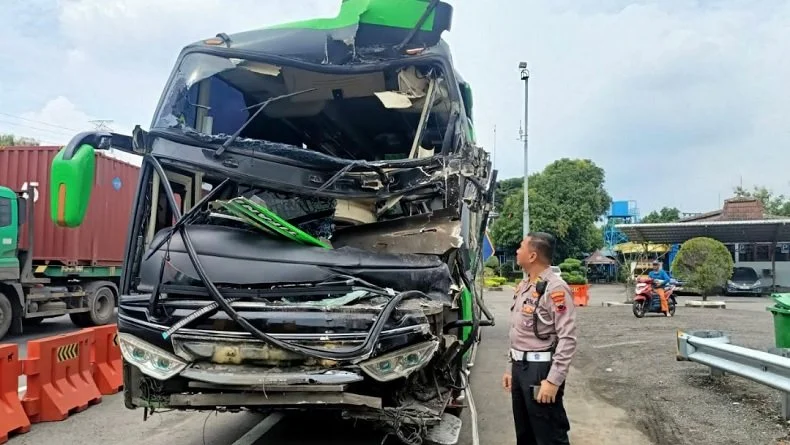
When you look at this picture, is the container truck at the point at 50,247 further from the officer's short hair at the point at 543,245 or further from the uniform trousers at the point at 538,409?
the uniform trousers at the point at 538,409

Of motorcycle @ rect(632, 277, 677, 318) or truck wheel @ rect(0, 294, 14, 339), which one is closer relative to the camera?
truck wheel @ rect(0, 294, 14, 339)

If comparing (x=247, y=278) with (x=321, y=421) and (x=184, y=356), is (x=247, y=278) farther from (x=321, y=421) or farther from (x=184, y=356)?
(x=321, y=421)

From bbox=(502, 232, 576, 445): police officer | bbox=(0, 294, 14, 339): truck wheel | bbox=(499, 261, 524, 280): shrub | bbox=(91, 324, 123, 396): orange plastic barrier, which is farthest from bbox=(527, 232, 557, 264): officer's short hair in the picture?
bbox=(499, 261, 524, 280): shrub

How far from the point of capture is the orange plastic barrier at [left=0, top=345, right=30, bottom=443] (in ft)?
16.9

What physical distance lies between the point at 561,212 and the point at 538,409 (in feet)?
124

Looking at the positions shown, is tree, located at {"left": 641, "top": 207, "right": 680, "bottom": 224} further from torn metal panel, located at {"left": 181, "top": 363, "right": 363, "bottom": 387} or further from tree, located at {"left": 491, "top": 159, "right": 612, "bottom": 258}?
torn metal panel, located at {"left": 181, "top": 363, "right": 363, "bottom": 387}

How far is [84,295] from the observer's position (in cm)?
1259

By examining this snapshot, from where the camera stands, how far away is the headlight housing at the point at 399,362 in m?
3.45

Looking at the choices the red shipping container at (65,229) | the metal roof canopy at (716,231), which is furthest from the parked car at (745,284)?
the red shipping container at (65,229)

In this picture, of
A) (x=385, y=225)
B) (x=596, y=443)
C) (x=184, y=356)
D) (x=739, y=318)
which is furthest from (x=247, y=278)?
(x=739, y=318)

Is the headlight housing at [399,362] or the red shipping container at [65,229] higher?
the red shipping container at [65,229]

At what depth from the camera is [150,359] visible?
362 cm

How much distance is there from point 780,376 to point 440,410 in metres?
2.72

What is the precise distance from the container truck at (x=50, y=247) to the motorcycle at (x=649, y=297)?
11.2 metres
